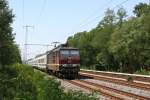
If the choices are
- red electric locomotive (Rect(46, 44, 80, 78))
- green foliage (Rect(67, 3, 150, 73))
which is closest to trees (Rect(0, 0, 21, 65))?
red electric locomotive (Rect(46, 44, 80, 78))

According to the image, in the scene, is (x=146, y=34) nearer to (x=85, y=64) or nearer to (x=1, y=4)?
(x=1, y=4)

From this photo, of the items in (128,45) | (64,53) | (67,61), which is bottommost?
(67,61)

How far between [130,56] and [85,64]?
3224cm

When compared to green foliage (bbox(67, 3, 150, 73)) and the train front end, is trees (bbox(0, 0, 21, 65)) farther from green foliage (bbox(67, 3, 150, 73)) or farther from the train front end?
green foliage (bbox(67, 3, 150, 73))

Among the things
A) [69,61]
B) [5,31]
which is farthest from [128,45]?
[69,61]

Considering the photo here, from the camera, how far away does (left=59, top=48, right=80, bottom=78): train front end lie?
146ft

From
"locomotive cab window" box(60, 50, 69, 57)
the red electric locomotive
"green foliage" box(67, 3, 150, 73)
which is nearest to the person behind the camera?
the red electric locomotive

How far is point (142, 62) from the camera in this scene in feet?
223

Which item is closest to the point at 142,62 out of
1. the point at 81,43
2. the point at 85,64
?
the point at 85,64

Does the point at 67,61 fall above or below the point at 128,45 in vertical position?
below

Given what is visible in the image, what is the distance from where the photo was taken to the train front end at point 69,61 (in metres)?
44.5

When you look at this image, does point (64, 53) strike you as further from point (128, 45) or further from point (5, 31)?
point (128, 45)

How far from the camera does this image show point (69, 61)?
4497 centimetres

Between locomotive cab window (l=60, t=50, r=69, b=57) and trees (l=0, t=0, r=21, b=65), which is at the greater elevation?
trees (l=0, t=0, r=21, b=65)
